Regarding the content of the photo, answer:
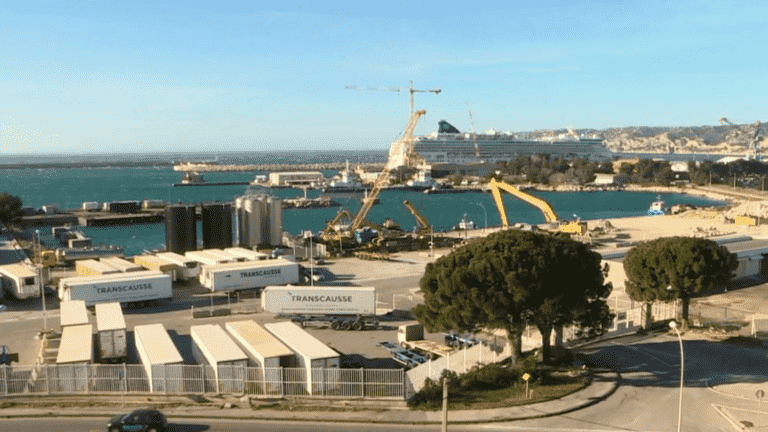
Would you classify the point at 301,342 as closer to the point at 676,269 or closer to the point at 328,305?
the point at 328,305

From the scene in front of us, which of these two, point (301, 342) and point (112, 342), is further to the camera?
point (112, 342)

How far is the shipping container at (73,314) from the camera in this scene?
22.0 meters

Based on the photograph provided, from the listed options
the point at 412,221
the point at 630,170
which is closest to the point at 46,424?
the point at 412,221

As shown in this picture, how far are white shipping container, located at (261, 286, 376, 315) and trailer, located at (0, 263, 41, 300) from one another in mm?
12200

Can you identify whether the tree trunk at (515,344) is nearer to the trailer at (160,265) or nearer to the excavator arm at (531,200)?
the trailer at (160,265)

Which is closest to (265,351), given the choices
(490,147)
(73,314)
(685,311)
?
(73,314)

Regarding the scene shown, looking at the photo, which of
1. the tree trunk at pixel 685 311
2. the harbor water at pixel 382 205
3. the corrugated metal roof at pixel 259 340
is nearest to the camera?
the corrugated metal roof at pixel 259 340

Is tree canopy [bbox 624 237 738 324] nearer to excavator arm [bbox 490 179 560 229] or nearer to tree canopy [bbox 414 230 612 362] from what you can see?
tree canopy [bbox 414 230 612 362]

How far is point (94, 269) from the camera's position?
32.3m

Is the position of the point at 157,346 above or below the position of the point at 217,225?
below

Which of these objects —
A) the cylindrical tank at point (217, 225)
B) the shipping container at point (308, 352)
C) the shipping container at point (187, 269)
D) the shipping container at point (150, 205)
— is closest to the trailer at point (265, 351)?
the shipping container at point (308, 352)

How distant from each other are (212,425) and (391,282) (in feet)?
67.2

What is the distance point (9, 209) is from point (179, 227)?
35.4 m

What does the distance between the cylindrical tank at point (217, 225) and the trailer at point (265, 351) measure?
1127 inches
